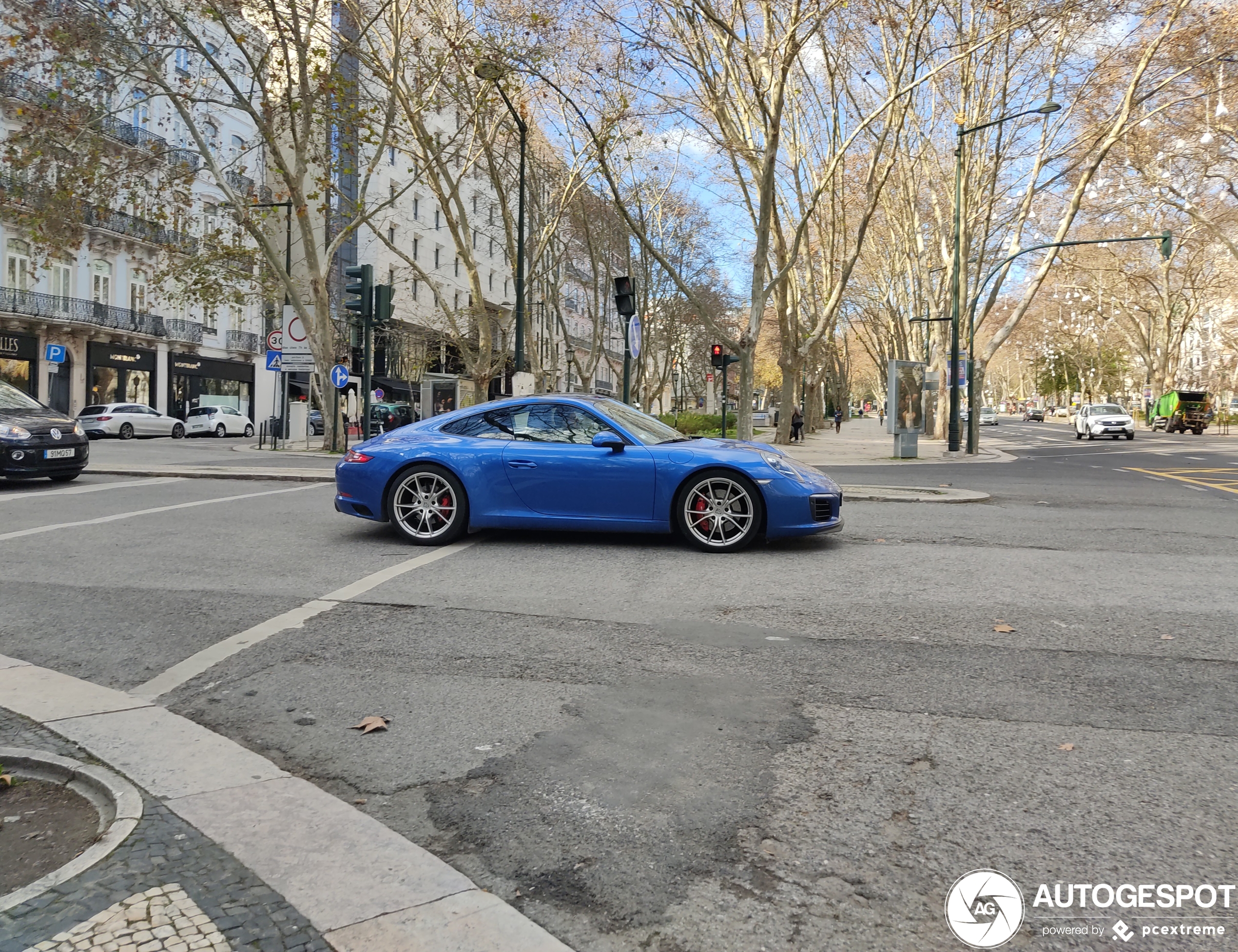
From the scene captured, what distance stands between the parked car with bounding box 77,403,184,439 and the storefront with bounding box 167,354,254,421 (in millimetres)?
7229

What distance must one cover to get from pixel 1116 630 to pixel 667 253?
132 feet

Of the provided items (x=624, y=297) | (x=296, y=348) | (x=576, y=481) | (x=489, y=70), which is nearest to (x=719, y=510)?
(x=576, y=481)

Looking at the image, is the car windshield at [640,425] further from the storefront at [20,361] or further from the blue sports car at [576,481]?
the storefront at [20,361]

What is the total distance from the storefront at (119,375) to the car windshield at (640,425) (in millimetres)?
39548

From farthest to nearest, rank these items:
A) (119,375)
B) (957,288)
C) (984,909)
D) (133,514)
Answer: (119,375), (957,288), (133,514), (984,909)

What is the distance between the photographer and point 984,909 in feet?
8.11

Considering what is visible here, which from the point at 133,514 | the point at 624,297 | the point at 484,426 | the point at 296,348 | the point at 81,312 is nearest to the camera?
the point at 484,426

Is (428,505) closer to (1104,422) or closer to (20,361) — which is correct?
(20,361)

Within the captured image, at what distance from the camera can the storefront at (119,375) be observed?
43062mm

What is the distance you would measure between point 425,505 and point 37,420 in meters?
8.08

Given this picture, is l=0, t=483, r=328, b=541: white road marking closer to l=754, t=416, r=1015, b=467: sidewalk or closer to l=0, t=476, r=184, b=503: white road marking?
l=0, t=476, r=184, b=503: white road marking

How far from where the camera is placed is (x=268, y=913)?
95.3 inches

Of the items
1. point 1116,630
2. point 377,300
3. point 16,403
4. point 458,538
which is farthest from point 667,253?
point 1116,630

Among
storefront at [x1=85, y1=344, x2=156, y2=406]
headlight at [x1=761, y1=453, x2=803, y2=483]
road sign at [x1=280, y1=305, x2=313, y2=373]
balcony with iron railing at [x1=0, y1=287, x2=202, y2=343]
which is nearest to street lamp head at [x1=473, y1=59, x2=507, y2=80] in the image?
road sign at [x1=280, y1=305, x2=313, y2=373]
